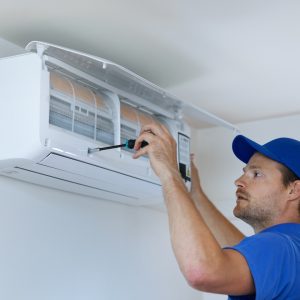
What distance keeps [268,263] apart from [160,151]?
0.41 metres

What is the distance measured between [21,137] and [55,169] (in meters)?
0.21

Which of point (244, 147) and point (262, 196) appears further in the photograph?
point (244, 147)

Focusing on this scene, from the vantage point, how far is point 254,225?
1621 mm

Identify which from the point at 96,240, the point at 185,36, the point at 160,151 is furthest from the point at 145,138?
the point at 96,240

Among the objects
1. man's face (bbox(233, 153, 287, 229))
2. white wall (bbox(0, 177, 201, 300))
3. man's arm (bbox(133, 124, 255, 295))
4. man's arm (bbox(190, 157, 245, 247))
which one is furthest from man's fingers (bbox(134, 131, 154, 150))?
man's arm (bbox(190, 157, 245, 247))

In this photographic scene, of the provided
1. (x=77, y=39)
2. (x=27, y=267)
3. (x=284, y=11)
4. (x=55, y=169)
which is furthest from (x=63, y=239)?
(x=284, y=11)

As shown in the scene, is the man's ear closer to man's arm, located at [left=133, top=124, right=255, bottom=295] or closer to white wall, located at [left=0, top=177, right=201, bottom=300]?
man's arm, located at [left=133, top=124, right=255, bottom=295]

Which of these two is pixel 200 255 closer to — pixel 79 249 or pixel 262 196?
pixel 262 196

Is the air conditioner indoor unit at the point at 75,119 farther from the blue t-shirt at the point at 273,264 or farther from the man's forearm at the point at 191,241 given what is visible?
the blue t-shirt at the point at 273,264

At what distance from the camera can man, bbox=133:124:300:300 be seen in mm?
1215

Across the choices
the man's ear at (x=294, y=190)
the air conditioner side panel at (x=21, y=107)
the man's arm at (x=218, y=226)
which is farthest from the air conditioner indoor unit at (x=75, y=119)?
the man's ear at (x=294, y=190)

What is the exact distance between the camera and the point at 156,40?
1.92 metres

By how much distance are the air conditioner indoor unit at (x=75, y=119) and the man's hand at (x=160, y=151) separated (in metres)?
0.27

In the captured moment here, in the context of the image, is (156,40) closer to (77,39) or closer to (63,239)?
(77,39)
